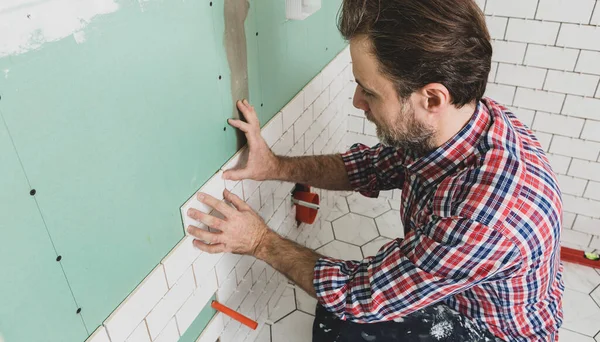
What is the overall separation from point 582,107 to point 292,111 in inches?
45.3

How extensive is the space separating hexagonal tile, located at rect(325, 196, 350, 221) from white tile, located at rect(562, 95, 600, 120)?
1053mm

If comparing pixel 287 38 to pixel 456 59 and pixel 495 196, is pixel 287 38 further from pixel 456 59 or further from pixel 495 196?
pixel 495 196

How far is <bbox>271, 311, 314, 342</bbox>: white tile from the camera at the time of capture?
180 centimetres

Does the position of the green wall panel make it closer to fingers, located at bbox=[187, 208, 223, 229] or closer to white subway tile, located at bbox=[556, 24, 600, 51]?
fingers, located at bbox=[187, 208, 223, 229]

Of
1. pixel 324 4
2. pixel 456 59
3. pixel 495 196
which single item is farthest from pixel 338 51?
pixel 495 196

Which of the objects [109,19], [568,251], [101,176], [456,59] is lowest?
[568,251]

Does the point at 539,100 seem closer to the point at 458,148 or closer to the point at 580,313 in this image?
the point at 580,313

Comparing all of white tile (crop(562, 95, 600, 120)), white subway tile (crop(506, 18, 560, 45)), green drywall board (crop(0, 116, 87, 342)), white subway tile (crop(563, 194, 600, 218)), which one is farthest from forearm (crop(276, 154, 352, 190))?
white subway tile (crop(563, 194, 600, 218))

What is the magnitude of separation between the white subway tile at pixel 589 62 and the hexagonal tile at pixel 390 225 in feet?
3.26

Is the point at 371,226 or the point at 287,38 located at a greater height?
the point at 287,38

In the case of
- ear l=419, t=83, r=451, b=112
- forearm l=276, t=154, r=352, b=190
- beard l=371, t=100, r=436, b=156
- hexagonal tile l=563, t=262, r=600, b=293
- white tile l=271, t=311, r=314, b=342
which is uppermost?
ear l=419, t=83, r=451, b=112

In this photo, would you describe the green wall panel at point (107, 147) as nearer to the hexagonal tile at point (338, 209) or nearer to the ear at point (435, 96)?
the ear at point (435, 96)

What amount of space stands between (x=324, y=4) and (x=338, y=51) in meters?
0.28

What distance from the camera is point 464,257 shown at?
3.29 feet
